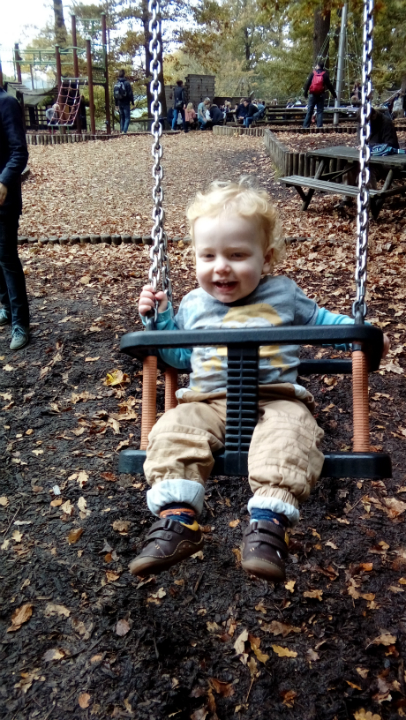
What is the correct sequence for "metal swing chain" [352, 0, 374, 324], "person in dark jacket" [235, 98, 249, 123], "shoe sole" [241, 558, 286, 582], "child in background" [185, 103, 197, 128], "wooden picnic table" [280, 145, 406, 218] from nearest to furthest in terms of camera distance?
"shoe sole" [241, 558, 286, 582], "metal swing chain" [352, 0, 374, 324], "wooden picnic table" [280, 145, 406, 218], "person in dark jacket" [235, 98, 249, 123], "child in background" [185, 103, 197, 128]

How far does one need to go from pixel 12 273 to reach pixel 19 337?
1.82 feet

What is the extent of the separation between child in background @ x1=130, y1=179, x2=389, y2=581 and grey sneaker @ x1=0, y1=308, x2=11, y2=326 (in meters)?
2.98

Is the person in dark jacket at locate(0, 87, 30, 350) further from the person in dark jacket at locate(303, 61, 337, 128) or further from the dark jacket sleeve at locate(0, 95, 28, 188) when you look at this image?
the person in dark jacket at locate(303, 61, 337, 128)

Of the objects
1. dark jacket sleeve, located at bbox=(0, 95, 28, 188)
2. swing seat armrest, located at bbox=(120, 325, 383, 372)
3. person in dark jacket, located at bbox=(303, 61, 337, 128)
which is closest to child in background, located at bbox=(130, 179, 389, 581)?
swing seat armrest, located at bbox=(120, 325, 383, 372)

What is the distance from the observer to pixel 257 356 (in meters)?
1.85

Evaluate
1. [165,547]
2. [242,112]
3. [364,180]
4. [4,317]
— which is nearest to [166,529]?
[165,547]

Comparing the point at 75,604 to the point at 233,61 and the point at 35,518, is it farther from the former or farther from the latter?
the point at 233,61

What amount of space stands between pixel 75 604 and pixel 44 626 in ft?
0.49

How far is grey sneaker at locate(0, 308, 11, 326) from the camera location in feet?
15.9

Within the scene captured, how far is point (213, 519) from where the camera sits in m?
2.88

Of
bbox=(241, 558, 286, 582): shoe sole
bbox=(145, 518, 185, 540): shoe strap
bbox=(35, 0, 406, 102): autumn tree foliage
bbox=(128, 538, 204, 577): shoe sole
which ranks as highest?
bbox=(35, 0, 406, 102): autumn tree foliage

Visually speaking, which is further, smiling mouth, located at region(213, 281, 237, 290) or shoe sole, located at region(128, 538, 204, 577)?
smiling mouth, located at region(213, 281, 237, 290)

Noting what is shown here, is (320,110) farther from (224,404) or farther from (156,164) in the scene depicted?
(224,404)

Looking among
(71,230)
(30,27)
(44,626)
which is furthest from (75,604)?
(30,27)
